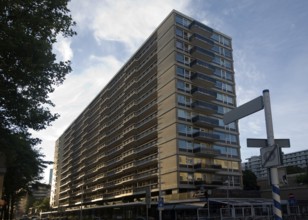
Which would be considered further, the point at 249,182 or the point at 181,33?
the point at 249,182

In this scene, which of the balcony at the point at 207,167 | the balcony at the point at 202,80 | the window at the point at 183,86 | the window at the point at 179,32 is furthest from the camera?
the window at the point at 179,32

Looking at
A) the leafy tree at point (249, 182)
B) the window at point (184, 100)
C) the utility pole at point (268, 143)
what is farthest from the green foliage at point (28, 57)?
the leafy tree at point (249, 182)

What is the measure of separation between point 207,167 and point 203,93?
13.2 metres

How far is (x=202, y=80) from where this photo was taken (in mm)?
64688

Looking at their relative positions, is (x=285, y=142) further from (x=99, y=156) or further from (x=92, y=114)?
(x=92, y=114)

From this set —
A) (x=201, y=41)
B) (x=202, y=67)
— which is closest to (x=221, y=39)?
(x=201, y=41)

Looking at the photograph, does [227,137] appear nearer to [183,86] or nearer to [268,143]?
[183,86]

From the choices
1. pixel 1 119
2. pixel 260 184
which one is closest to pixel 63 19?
pixel 1 119

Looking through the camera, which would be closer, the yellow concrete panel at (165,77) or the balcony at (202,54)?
the yellow concrete panel at (165,77)

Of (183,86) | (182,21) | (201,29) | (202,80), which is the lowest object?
(183,86)

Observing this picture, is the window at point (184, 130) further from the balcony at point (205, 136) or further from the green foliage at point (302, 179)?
the green foliage at point (302, 179)

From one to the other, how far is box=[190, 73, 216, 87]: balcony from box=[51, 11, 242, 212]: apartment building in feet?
0.59

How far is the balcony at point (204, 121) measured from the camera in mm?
61562

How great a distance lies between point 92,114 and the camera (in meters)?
107
